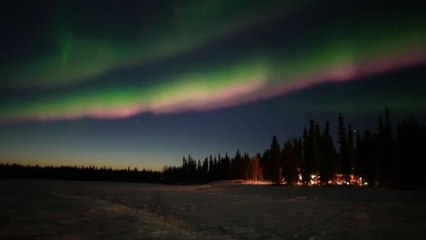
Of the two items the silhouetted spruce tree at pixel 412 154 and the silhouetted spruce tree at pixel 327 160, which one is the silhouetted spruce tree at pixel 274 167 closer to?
the silhouetted spruce tree at pixel 327 160

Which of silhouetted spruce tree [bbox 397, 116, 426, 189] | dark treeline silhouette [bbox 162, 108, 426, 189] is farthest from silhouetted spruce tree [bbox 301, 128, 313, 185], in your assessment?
silhouetted spruce tree [bbox 397, 116, 426, 189]

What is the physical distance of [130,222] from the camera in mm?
19375

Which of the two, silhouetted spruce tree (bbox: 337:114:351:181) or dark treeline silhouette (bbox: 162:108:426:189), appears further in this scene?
silhouetted spruce tree (bbox: 337:114:351:181)

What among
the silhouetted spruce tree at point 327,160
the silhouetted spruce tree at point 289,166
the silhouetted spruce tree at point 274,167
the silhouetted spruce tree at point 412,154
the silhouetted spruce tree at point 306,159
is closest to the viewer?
the silhouetted spruce tree at point 412,154

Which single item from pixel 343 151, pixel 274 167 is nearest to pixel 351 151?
pixel 343 151

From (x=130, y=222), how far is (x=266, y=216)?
25.7 ft

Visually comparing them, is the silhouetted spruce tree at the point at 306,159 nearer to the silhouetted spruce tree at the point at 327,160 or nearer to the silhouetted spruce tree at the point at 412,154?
the silhouetted spruce tree at the point at 327,160

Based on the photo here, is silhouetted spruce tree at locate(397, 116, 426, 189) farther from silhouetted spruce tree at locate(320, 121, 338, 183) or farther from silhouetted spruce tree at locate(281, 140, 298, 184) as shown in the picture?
silhouetted spruce tree at locate(281, 140, 298, 184)

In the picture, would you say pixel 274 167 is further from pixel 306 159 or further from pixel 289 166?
pixel 306 159

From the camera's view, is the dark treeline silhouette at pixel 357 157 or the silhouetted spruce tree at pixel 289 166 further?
the silhouetted spruce tree at pixel 289 166

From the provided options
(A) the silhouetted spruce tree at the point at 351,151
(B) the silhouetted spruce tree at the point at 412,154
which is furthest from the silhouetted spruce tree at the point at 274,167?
(B) the silhouetted spruce tree at the point at 412,154

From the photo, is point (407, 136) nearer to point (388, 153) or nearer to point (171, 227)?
point (388, 153)

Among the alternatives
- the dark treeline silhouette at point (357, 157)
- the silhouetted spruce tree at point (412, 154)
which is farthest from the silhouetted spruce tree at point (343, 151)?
the silhouetted spruce tree at point (412, 154)

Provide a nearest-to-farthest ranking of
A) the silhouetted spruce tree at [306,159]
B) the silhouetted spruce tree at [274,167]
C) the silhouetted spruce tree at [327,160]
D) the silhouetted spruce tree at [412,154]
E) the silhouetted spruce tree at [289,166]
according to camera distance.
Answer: the silhouetted spruce tree at [412,154]
the silhouetted spruce tree at [327,160]
the silhouetted spruce tree at [306,159]
the silhouetted spruce tree at [289,166]
the silhouetted spruce tree at [274,167]
